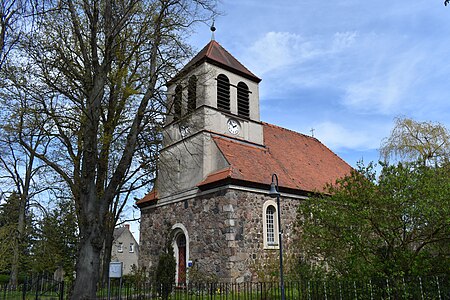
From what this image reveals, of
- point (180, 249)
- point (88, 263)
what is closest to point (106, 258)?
point (180, 249)

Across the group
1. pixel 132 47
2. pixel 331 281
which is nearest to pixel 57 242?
pixel 132 47

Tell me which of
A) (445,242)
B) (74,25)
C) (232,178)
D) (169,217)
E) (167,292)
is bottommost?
(167,292)

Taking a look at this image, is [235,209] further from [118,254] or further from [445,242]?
[118,254]

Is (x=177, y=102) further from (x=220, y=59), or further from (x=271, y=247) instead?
(x=271, y=247)

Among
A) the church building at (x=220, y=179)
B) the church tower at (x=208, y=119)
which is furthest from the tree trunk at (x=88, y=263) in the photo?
the church tower at (x=208, y=119)

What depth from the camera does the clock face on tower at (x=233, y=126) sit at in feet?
59.6

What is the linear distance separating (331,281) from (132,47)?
9030mm

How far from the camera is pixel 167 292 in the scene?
13492 millimetres

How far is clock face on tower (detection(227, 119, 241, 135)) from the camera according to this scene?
715 inches

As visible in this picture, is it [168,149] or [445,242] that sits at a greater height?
[168,149]

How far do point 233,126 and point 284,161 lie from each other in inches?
133

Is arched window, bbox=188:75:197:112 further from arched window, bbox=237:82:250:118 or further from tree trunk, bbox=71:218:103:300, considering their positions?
tree trunk, bbox=71:218:103:300

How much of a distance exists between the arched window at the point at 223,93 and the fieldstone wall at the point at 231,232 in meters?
4.50

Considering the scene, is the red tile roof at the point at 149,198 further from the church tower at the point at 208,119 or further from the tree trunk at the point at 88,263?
the tree trunk at the point at 88,263
